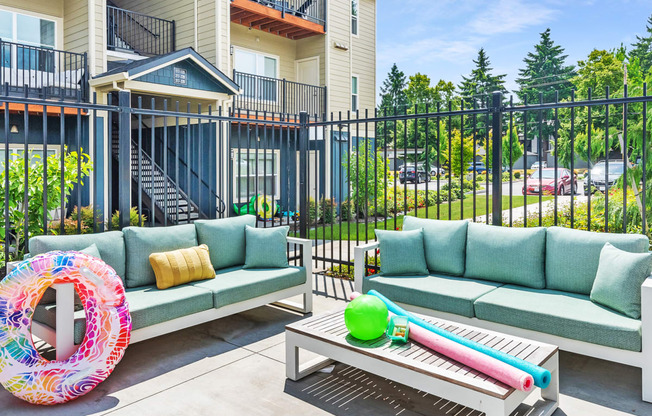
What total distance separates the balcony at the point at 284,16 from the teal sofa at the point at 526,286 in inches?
358

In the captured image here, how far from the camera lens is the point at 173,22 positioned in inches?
474

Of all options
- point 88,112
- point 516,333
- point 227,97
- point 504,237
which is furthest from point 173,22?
point 516,333

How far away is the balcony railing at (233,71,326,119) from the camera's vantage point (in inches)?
497

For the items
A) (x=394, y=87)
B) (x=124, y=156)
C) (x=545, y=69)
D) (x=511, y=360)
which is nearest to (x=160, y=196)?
(x=124, y=156)

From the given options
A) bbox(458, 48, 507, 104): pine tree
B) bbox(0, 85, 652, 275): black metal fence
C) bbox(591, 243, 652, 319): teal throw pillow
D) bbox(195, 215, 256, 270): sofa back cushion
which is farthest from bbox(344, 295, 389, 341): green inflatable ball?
bbox(458, 48, 507, 104): pine tree

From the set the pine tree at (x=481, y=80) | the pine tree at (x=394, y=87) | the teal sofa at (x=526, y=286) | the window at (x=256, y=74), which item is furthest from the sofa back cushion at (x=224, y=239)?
the pine tree at (x=394, y=87)

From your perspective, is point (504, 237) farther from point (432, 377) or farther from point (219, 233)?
point (219, 233)

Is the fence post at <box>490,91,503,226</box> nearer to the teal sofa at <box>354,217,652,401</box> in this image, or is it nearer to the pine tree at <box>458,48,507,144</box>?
the teal sofa at <box>354,217,652,401</box>

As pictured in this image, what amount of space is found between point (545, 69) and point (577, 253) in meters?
44.8

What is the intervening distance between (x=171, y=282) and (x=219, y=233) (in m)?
0.87

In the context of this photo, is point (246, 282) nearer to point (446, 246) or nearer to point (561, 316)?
point (446, 246)

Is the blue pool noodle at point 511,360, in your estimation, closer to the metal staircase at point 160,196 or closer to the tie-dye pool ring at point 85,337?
the tie-dye pool ring at point 85,337

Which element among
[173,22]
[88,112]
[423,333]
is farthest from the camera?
[173,22]

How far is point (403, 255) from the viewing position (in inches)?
186
